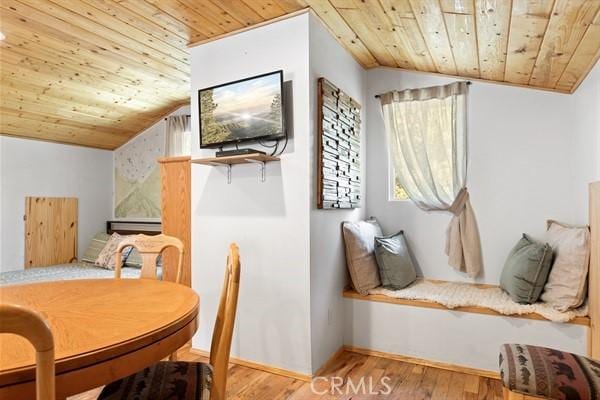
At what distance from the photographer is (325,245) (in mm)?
2570

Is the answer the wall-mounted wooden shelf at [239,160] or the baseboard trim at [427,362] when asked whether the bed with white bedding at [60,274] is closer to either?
the wall-mounted wooden shelf at [239,160]

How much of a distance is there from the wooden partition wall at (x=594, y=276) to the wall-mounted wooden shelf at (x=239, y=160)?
198cm

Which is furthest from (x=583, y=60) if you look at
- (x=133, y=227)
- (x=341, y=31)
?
(x=133, y=227)

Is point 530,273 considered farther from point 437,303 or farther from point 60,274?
point 60,274

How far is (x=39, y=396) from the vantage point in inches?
28.5

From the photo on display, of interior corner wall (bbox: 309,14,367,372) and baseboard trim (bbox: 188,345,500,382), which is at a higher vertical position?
interior corner wall (bbox: 309,14,367,372)

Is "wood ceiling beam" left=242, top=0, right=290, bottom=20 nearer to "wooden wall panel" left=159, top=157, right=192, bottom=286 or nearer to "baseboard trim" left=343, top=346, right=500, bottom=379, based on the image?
"wooden wall panel" left=159, top=157, right=192, bottom=286

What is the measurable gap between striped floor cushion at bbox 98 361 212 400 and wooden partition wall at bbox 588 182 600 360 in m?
2.17

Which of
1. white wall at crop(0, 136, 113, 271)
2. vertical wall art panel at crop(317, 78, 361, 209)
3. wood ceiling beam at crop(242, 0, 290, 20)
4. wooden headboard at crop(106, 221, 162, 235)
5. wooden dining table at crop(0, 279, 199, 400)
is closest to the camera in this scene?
wooden dining table at crop(0, 279, 199, 400)

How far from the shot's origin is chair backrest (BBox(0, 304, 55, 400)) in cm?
63

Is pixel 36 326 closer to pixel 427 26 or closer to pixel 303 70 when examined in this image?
pixel 303 70

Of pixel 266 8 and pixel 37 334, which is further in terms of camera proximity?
pixel 266 8

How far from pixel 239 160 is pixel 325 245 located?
0.87 metres

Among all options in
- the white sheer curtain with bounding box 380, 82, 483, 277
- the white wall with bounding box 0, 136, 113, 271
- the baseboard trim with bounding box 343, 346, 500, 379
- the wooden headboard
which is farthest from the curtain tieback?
the white wall with bounding box 0, 136, 113, 271
